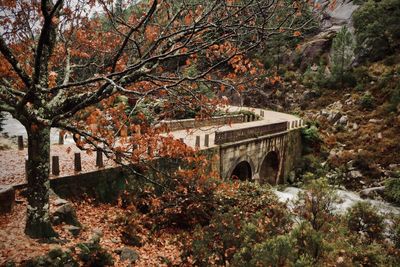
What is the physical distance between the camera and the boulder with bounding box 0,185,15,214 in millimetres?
8203

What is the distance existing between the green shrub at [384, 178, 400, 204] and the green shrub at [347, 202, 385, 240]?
13529 mm

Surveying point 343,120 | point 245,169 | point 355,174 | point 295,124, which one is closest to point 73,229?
point 245,169

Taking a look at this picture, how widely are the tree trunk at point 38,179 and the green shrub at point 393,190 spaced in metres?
23.1

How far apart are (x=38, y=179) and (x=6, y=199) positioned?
232 cm

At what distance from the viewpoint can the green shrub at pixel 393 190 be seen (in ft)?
71.9

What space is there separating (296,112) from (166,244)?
1455 inches

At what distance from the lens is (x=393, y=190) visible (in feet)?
73.2

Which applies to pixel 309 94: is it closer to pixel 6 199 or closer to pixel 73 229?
pixel 73 229

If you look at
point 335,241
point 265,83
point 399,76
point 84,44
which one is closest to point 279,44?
point 265,83

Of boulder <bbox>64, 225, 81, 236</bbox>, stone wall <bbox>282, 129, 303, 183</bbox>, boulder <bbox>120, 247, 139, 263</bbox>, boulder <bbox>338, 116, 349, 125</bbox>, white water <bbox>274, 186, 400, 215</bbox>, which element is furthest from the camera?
boulder <bbox>338, 116, 349, 125</bbox>

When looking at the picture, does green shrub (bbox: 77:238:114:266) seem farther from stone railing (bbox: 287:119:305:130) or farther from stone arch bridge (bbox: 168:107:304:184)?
stone railing (bbox: 287:119:305:130)

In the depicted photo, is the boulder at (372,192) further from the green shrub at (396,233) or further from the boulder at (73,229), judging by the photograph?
the boulder at (73,229)

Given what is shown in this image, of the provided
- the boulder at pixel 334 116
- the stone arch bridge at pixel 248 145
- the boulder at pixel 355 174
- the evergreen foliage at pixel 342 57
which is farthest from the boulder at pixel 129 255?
the evergreen foliage at pixel 342 57

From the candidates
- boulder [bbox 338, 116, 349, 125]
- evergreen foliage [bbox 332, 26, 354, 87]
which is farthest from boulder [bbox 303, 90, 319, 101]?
boulder [bbox 338, 116, 349, 125]
